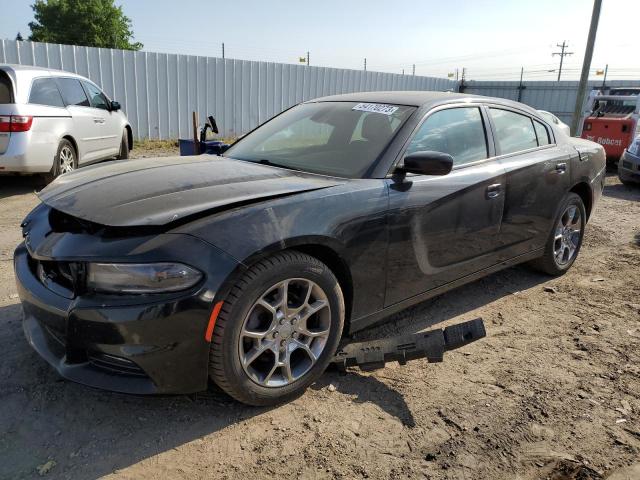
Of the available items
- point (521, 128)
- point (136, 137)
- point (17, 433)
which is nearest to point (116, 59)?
point (136, 137)

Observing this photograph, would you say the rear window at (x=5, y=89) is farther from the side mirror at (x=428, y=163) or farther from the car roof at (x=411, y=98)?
the side mirror at (x=428, y=163)

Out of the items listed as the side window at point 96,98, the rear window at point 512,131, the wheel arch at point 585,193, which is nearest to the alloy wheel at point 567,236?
the wheel arch at point 585,193

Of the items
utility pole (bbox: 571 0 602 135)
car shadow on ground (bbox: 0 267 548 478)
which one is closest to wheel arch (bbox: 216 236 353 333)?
car shadow on ground (bbox: 0 267 548 478)

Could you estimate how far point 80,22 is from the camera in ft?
167

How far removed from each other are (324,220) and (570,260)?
10.4 ft

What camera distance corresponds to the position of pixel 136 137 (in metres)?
13.6

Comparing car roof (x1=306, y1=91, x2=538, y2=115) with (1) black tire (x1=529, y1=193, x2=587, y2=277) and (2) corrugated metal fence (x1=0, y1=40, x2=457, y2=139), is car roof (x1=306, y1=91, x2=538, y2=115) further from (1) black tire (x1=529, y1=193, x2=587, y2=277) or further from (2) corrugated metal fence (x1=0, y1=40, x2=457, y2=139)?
(2) corrugated metal fence (x1=0, y1=40, x2=457, y2=139)

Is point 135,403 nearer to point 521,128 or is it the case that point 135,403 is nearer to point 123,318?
point 123,318

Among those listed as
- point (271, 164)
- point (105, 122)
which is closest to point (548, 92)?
point (105, 122)

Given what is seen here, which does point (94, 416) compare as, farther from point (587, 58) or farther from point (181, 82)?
point (587, 58)

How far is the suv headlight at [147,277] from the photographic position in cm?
217

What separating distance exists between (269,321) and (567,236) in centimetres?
332

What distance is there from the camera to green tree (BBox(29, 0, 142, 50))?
5041 centimetres

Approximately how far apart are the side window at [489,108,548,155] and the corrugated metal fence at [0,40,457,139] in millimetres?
11477
